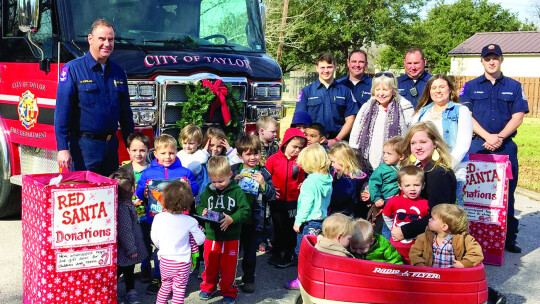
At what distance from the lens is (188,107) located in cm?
595

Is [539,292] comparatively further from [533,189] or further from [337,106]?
[533,189]

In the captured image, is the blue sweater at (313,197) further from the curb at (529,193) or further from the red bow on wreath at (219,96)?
the curb at (529,193)

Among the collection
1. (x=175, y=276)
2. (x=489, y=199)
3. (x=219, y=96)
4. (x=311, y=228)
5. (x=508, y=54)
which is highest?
(x=508, y=54)

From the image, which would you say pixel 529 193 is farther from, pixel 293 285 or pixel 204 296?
pixel 204 296

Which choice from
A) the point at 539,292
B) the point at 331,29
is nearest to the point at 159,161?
the point at 539,292

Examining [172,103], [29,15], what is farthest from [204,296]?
[29,15]

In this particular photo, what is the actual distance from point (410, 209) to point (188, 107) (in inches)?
96.5

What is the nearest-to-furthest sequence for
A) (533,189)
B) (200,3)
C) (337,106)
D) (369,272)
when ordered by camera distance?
1. (369,272)
2. (337,106)
3. (200,3)
4. (533,189)

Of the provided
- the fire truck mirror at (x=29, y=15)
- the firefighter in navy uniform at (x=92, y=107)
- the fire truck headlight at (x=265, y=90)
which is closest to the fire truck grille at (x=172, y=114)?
the firefighter in navy uniform at (x=92, y=107)

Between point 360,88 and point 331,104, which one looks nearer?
point 331,104

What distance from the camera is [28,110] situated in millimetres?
6145

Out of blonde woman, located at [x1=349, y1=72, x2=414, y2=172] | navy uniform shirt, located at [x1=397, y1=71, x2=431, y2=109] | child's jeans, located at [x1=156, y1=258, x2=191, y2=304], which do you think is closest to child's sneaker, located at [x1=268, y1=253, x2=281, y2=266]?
blonde woman, located at [x1=349, y1=72, x2=414, y2=172]

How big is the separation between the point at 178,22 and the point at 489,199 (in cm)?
375

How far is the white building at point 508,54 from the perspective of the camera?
40000 mm
